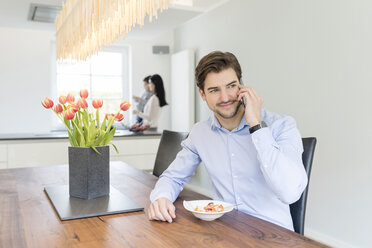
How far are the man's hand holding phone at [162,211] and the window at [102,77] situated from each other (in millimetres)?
4501

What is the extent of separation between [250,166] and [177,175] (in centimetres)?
31

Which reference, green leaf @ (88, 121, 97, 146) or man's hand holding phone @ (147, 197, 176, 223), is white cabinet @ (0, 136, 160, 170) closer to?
green leaf @ (88, 121, 97, 146)

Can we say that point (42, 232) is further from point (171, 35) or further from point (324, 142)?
point (171, 35)

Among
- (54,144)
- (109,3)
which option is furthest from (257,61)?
(109,3)

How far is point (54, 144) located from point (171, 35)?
2.88m

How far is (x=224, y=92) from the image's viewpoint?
146 cm

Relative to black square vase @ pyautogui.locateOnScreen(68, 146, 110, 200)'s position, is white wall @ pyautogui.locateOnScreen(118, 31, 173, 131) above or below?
above

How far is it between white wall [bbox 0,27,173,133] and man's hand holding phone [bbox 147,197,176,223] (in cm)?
433

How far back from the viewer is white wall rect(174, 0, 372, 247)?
8.43 ft

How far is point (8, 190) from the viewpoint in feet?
5.48

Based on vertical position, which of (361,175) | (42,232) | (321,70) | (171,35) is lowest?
(361,175)

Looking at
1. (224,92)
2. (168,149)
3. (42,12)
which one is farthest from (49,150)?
(224,92)

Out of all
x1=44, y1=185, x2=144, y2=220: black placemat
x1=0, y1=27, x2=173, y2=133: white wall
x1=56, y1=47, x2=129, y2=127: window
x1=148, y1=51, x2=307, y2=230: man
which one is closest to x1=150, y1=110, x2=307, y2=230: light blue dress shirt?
x1=148, y1=51, x2=307, y2=230: man

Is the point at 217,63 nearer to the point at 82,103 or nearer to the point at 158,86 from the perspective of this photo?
the point at 82,103
